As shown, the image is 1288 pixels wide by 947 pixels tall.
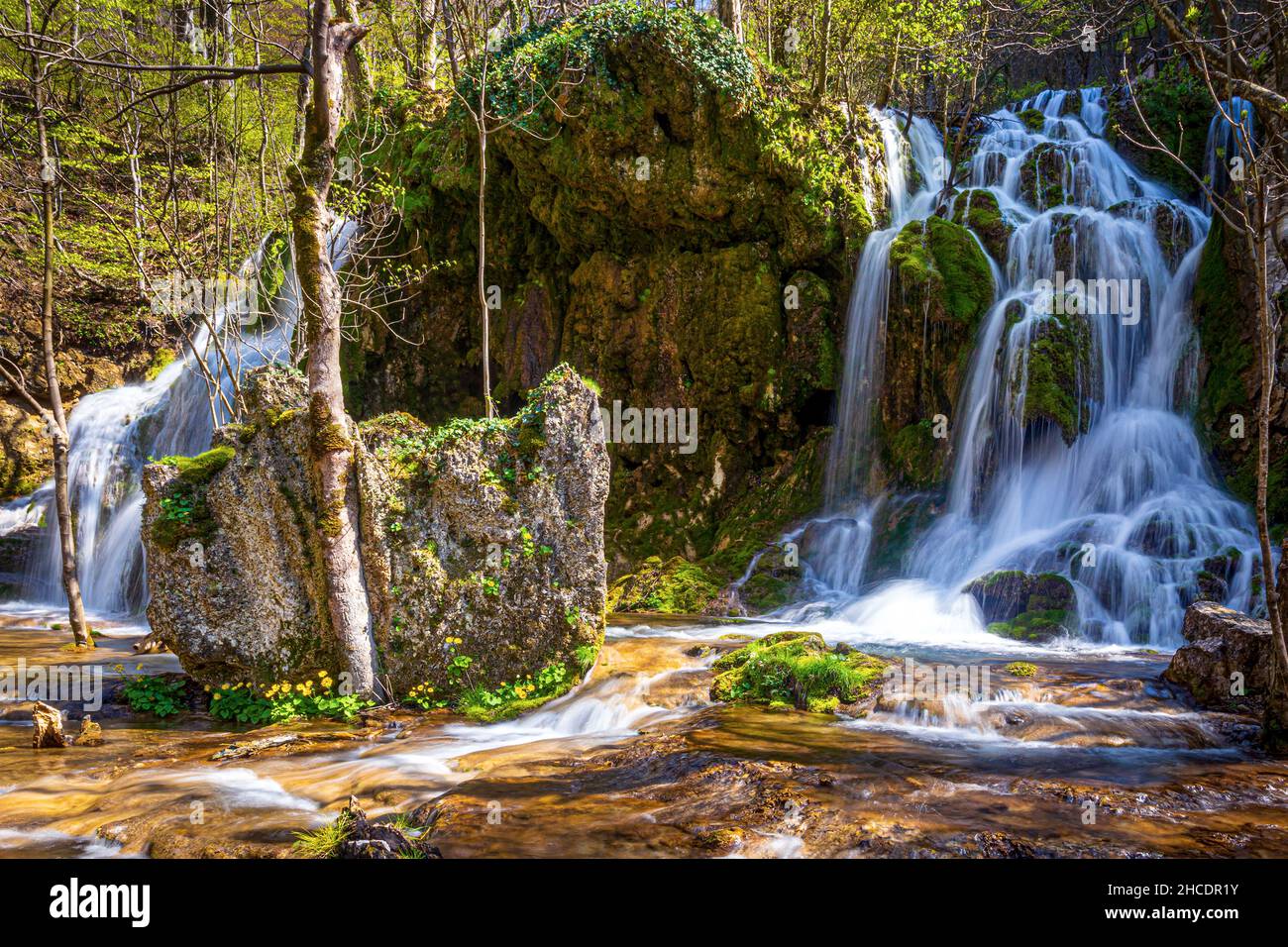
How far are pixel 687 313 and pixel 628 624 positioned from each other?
24.8ft

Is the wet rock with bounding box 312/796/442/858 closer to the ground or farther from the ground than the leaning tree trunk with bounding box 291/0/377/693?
closer to the ground

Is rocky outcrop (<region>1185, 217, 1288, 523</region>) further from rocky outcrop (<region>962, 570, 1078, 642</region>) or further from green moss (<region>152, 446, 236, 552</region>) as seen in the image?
green moss (<region>152, 446, 236, 552</region>)

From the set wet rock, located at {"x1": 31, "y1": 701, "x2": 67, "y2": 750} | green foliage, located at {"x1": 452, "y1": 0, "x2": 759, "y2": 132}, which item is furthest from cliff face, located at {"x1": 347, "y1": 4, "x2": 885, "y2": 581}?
wet rock, located at {"x1": 31, "y1": 701, "x2": 67, "y2": 750}

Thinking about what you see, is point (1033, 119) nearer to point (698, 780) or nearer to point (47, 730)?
point (698, 780)

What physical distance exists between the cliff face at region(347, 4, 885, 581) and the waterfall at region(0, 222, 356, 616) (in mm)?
4124

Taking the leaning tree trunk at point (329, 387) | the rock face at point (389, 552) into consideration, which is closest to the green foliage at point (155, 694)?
the rock face at point (389, 552)

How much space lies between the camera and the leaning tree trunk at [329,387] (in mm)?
7195

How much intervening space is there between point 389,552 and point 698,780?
12.2 ft

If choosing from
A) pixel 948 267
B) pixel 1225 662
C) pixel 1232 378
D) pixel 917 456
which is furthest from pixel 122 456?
pixel 1232 378

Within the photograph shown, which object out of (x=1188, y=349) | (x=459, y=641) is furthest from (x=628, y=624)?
(x=1188, y=349)

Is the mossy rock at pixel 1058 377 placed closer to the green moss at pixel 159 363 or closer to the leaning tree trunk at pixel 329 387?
the leaning tree trunk at pixel 329 387

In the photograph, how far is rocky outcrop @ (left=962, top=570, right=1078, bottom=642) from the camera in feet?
33.4

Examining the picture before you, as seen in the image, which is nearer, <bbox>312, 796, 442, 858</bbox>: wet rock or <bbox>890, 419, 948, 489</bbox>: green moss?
<bbox>312, 796, 442, 858</bbox>: wet rock

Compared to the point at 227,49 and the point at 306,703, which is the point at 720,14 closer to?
the point at 227,49
